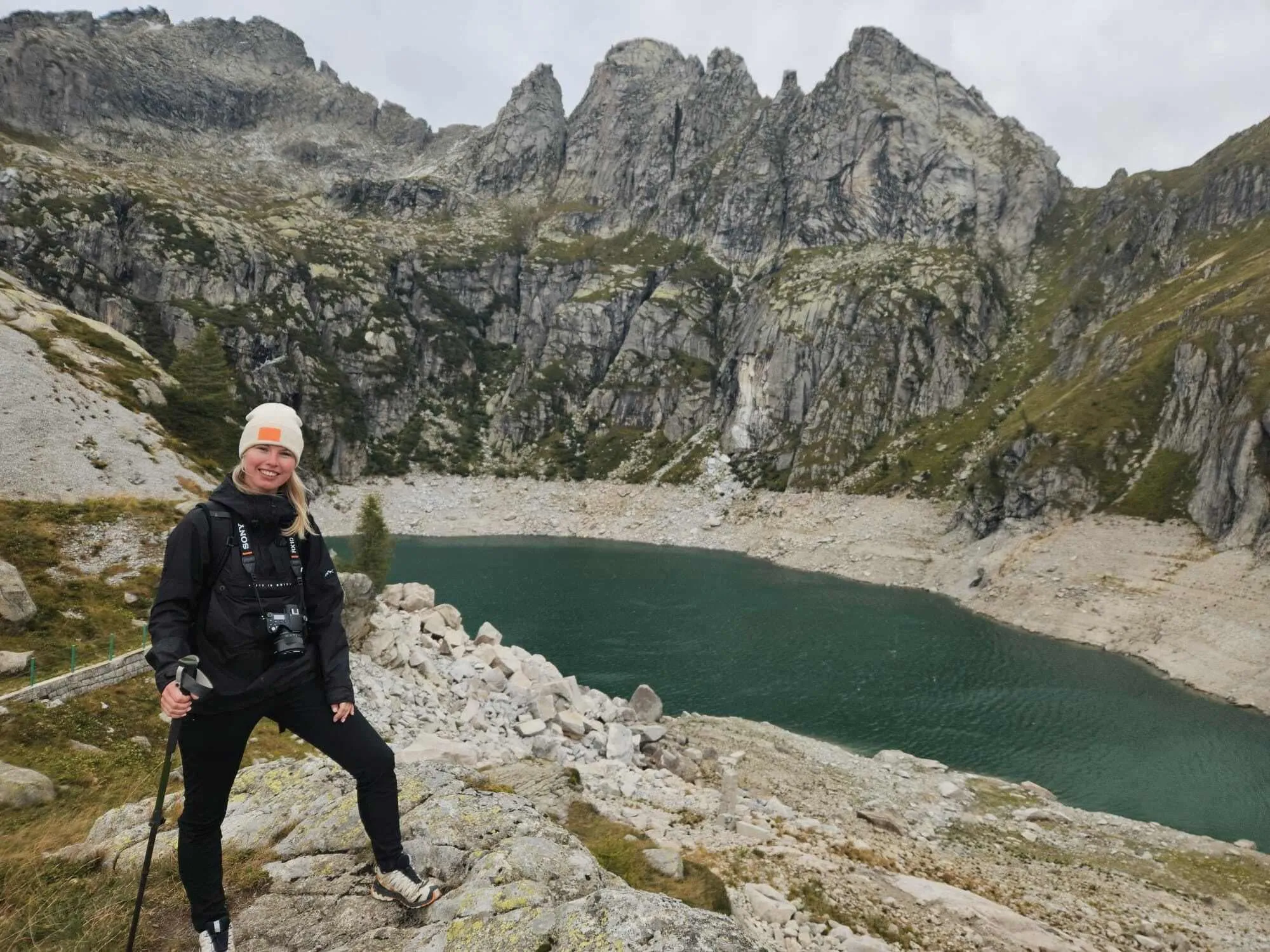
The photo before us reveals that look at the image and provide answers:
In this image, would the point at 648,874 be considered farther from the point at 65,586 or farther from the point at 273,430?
the point at 65,586

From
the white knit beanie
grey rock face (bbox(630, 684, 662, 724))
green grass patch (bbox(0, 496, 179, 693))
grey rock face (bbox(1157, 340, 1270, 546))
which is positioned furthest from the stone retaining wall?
grey rock face (bbox(1157, 340, 1270, 546))

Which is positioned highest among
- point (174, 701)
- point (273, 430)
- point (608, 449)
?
point (273, 430)

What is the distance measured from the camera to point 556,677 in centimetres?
3525

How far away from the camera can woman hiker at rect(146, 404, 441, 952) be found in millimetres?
4949

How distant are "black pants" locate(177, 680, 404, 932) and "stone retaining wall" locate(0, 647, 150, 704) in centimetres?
1133

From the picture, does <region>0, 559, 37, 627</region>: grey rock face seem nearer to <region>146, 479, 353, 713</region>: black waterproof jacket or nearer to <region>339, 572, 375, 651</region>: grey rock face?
<region>339, 572, 375, 651</region>: grey rock face

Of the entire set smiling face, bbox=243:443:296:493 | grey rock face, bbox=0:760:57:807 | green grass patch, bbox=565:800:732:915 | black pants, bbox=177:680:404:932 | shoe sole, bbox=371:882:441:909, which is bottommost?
grey rock face, bbox=0:760:57:807

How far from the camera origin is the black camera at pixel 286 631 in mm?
5230

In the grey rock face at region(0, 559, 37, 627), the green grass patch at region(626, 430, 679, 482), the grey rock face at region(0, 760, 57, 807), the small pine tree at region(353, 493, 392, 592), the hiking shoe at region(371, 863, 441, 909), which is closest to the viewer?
the hiking shoe at region(371, 863, 441, 909)

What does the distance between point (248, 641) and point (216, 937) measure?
2553 mm

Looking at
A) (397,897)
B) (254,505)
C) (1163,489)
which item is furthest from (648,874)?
(1163,489)

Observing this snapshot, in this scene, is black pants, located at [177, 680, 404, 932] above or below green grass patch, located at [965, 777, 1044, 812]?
above

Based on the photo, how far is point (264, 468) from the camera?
542cm

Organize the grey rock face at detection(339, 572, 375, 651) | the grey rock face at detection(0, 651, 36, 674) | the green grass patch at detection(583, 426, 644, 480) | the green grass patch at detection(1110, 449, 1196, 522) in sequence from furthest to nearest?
the green grass patch at detection(583, 426, 644, 480) → the green grass patch at detection(1110, 449, 1196, 522) → the grey rock face at detection(339, 572, 375, 651) → the grey rock face at detection(0, 651, 36, 674)
